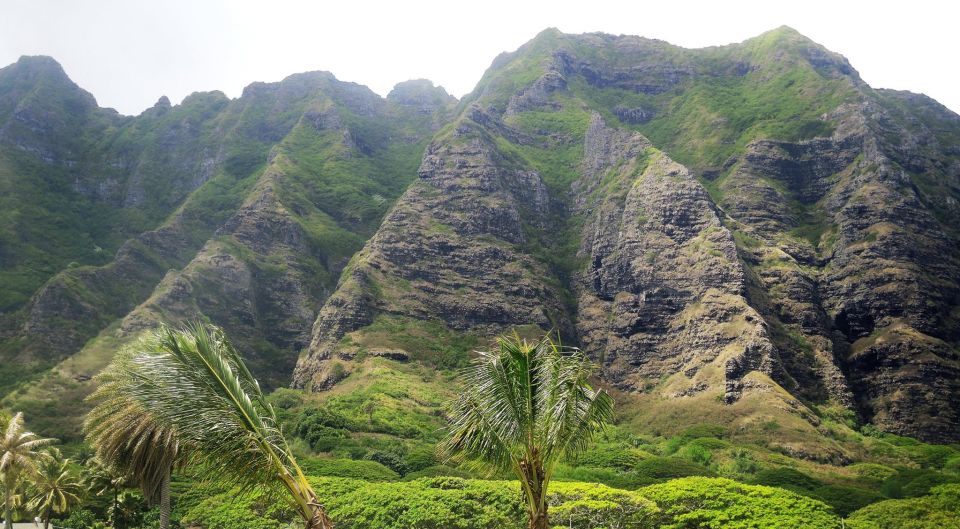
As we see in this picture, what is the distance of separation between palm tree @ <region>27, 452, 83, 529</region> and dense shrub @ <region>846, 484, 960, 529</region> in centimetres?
5312

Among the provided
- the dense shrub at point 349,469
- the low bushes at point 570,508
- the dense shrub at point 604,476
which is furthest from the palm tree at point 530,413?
the dense shrub at point 349,469

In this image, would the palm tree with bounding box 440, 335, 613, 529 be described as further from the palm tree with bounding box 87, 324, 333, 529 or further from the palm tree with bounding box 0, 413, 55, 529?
the palm tree with bounding box 0, 413, 55, 529

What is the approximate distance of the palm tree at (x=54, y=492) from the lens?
46719 millimetres

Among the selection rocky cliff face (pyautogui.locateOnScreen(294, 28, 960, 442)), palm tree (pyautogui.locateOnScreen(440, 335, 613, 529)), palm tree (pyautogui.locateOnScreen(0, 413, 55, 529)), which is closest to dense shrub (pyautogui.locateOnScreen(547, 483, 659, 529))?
palm tree (pyautogui.locateOnScreen(440, 335, 613, 529))

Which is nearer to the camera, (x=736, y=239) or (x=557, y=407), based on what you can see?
(x=557, y=407)

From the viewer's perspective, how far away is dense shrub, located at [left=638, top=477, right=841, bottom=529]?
42.0m

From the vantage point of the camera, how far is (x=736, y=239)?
448 feet

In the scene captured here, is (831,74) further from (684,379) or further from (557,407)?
(557,407)

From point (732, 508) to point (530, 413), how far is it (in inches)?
1351

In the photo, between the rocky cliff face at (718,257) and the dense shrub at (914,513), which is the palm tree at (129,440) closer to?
the dense shrub at (914,513)

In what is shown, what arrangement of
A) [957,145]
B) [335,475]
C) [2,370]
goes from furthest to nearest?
[957,145]
[2,370]
[335,475]

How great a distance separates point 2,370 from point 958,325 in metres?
171

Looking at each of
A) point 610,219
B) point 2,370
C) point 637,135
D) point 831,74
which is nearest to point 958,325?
point 610,219

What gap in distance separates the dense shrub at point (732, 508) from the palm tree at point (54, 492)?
40.4 m
